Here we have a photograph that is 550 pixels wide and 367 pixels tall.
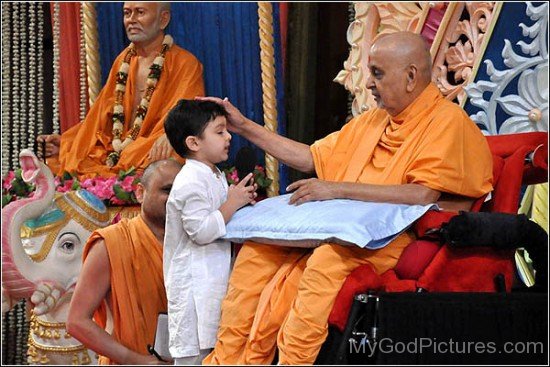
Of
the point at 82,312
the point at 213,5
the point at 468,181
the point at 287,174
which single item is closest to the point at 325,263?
the point at 468,181

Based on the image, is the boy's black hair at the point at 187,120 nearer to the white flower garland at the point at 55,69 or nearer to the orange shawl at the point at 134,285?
the orange shawl at the point at 134,285

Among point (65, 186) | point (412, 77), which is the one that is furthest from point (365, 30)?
point (412, 77)

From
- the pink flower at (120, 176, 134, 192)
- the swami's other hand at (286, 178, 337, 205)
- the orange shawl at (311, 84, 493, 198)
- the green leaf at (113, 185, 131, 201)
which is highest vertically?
the orange shawl at (311, 84, 493, 198)

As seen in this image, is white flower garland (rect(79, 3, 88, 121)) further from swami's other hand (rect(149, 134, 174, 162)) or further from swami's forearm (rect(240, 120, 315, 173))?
swami's forearm (rect(240, 120, 315, 173))

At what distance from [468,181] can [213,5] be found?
123 inches

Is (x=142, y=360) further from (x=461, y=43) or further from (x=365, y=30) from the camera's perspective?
(x=365, y=30)

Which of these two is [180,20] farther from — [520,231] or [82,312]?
[520,231]

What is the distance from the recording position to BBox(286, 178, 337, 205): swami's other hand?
4500 mm

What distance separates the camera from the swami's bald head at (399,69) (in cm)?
464

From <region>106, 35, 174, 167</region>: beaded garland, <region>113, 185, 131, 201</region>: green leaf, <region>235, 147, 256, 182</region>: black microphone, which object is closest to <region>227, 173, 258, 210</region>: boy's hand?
<region>235, 147, 256, 182</region>: black microphone

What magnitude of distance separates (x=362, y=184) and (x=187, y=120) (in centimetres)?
66

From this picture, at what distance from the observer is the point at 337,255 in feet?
13.7

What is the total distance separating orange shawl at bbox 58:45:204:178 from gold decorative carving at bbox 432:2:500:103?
157 centimetres

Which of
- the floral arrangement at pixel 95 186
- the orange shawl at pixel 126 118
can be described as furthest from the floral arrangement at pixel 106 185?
the orange shawl at pixel 126 118
